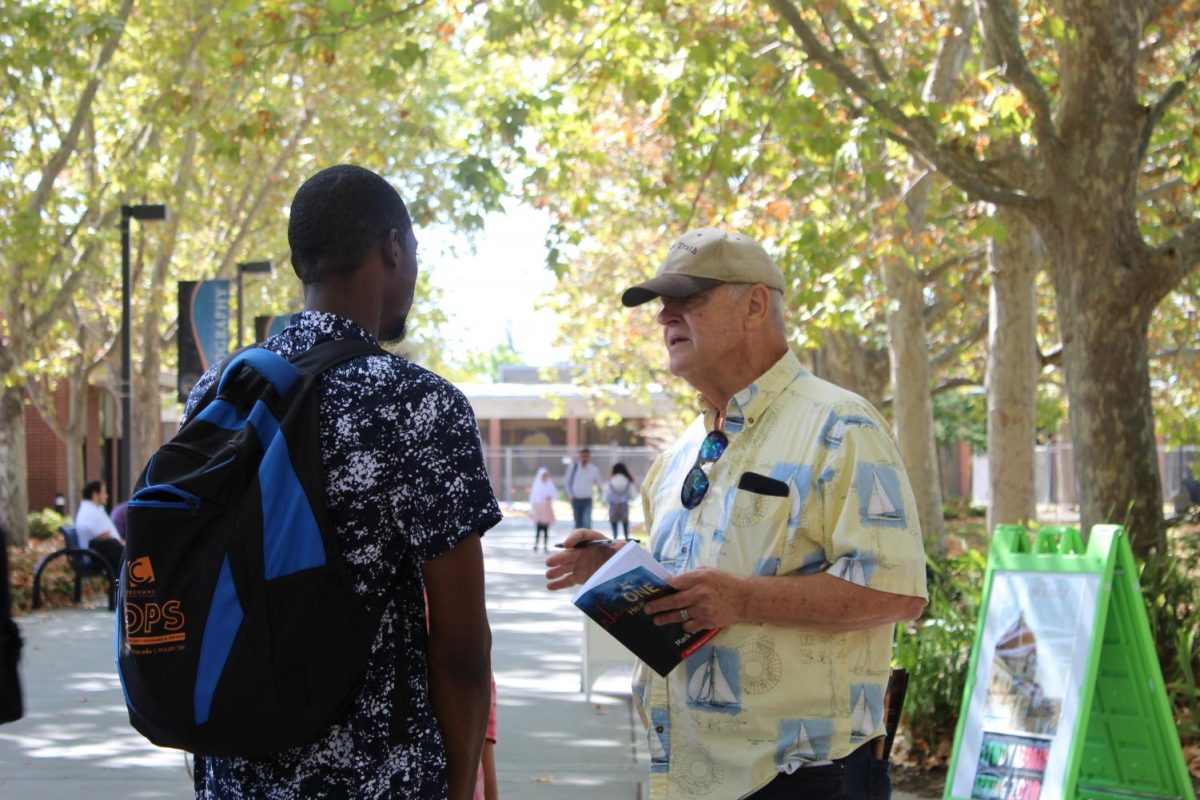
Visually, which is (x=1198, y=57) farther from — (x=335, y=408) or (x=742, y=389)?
(x=335, y=408)

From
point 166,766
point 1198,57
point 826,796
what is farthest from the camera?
point 1198,57

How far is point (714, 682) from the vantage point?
116 inches

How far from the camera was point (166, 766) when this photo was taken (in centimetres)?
769

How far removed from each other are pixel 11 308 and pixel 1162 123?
54.0ft

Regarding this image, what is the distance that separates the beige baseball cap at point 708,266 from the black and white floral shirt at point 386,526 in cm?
96

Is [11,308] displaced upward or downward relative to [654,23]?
downward

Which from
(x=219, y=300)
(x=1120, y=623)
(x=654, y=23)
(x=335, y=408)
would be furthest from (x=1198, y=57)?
(x=219, y=300)

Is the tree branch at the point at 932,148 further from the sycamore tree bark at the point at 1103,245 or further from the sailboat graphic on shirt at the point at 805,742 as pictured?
the sailboat graphic on shirt at the point at 805,742

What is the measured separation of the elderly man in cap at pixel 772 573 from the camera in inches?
112

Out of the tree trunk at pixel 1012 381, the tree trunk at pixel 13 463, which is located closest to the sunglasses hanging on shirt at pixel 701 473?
the tree trunk at pixel 1012 381

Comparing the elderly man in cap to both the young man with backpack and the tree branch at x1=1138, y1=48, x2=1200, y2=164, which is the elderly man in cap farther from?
the tree branch at x1=1138, y1=48, x2=1200, y2=164

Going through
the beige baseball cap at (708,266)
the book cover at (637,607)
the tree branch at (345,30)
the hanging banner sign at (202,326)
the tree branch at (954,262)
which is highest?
the tree branch at (345,30)

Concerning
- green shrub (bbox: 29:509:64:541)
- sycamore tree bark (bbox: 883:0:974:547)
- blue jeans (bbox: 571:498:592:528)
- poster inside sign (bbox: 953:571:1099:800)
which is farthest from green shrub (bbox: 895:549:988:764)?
green shrub (bbox: 29:509:64:541)

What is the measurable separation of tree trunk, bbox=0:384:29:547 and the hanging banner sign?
6144mm
